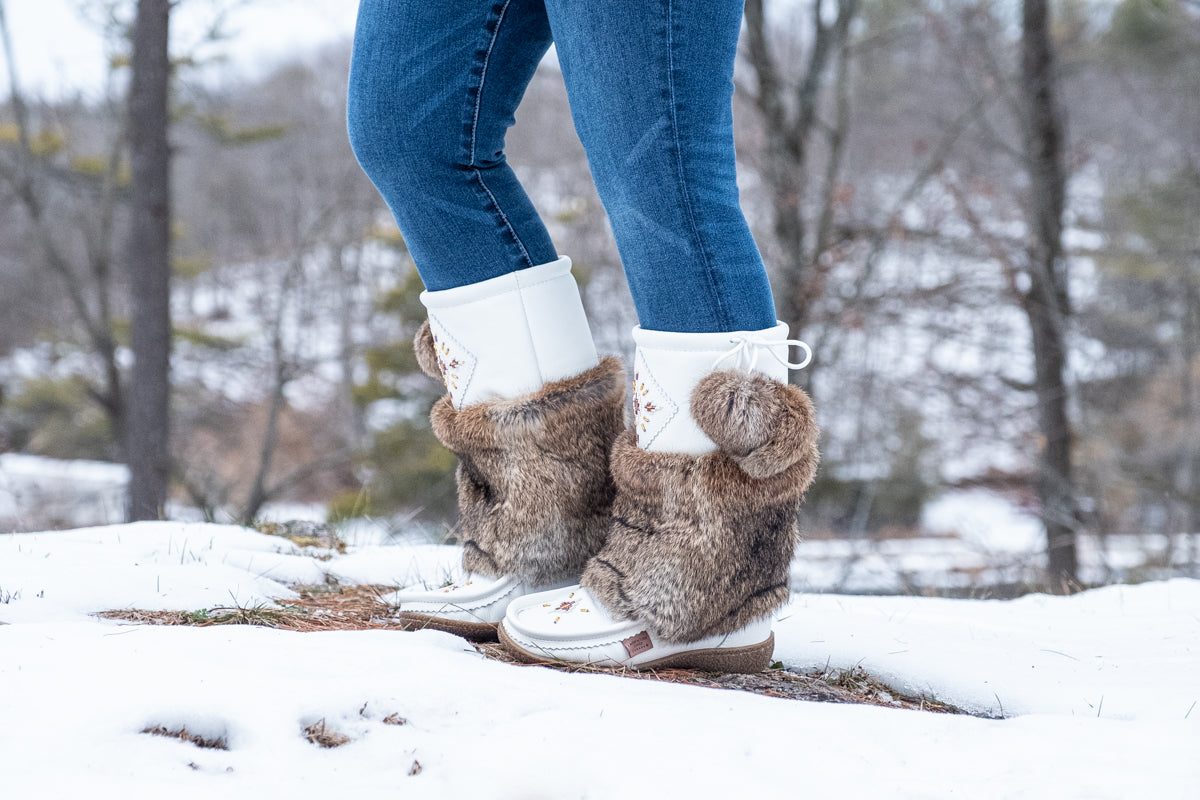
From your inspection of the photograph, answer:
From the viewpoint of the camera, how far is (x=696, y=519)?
46.4 inches

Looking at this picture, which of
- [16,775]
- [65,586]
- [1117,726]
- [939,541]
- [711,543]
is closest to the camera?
[16,775]

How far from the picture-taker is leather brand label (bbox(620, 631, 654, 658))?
4.00 ft

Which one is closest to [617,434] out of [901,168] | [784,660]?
[784,660]

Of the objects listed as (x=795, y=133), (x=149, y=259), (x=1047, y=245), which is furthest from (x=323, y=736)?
(x=1047, y=245)

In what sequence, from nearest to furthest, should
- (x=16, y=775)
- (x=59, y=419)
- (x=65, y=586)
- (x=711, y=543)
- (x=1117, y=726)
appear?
(x=16, y=775) < (x=1117, y=726) < (x=711, y=543) < (x=65, y=586) < (x=59, y=419)

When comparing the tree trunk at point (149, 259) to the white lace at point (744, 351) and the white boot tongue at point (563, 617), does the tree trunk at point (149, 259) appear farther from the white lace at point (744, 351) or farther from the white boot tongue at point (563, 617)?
the white lace at point (744, 351)

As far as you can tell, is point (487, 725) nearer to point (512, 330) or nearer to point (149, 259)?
point (512, 330)

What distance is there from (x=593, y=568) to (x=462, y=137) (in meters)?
0.70

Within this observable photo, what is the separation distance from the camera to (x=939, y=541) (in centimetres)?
1039

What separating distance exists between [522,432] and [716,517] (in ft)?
1.12

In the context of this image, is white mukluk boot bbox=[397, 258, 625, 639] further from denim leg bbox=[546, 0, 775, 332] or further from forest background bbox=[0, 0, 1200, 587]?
forest background bbox=[0, 0, 1200, 587]

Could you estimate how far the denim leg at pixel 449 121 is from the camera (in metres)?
1.23

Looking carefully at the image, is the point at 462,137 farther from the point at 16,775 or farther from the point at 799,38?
the point at 799,38

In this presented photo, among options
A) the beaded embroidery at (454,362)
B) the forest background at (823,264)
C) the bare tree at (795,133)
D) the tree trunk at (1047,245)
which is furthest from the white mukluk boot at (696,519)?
the tree trunk at (1047,245)
